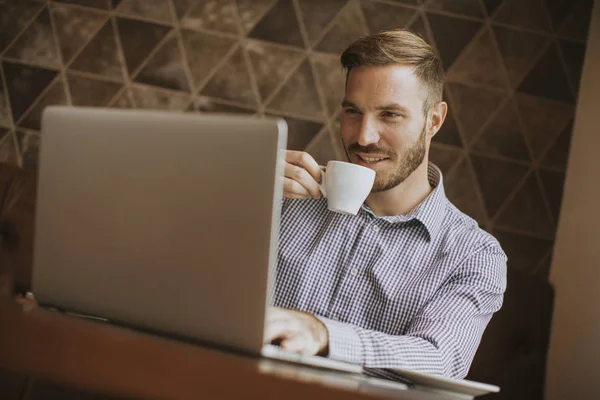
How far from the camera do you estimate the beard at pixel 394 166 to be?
158 cm

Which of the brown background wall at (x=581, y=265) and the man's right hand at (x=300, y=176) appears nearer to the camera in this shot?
the man's right hand at (x=300, y=176)

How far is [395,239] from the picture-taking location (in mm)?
1493

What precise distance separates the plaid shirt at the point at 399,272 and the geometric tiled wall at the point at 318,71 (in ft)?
1.49

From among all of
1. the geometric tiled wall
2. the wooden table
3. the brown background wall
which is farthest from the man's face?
the wooden table

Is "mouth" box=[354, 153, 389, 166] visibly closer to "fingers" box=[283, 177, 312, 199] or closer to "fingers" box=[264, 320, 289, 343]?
"fingers" box=[283, 177, 312, 199]

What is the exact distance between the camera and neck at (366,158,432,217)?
1.63 metres

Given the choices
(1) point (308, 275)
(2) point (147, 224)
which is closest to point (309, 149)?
(1) point (308, 275)

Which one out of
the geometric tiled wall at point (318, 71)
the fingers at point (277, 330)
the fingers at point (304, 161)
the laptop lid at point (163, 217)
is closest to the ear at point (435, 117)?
the geometric tiled wall at point (318, 71)

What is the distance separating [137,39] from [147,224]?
1.55 metres

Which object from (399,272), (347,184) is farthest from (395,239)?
(347,184)

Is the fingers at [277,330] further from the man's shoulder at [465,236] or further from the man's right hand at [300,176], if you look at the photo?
the man's shoulder at [465,236]

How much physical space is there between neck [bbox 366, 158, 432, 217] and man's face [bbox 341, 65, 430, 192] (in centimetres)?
3

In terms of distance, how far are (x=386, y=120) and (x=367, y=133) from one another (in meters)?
0.07

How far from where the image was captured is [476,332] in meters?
1.31
